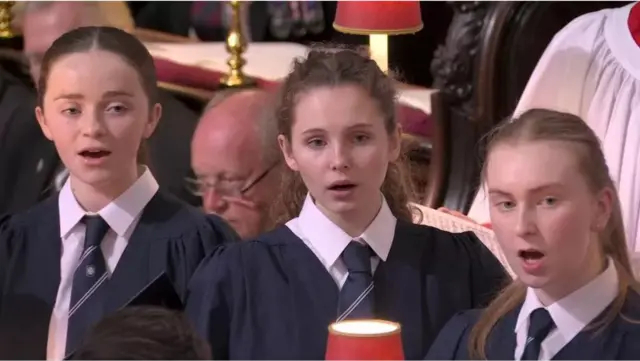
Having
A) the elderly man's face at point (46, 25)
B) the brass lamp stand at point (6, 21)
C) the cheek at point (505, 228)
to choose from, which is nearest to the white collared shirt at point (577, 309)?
the cheek at point (505, 228)

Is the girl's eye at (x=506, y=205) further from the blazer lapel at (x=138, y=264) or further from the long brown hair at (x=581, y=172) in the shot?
the blazer lapel at (x=138, y=264)

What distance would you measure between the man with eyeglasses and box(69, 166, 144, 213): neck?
32 cm

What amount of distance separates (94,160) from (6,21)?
196 cm

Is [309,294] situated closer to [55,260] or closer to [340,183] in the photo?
[340,183]

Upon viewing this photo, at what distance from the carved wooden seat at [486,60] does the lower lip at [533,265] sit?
1.42 meters

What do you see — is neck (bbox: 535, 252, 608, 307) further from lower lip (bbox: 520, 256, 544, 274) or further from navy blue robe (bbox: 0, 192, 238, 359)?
Result: navy blue robe (bbox: 0, 192, 238, 359)

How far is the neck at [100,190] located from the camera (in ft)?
7.36

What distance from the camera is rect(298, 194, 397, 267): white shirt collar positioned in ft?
7.00

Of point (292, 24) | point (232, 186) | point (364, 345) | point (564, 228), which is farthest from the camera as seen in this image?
point (292, 24)

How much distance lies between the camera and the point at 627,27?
8.70 feet

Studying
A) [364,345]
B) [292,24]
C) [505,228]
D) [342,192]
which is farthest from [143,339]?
[292,24]

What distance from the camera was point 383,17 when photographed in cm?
331

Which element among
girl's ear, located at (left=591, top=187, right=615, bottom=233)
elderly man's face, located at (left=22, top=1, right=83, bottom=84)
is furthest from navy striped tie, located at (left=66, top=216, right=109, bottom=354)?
elderly man's face, located at (left=22, top=1, right=83, bottom=84)

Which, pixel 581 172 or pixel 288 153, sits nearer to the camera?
pixel 581 172
